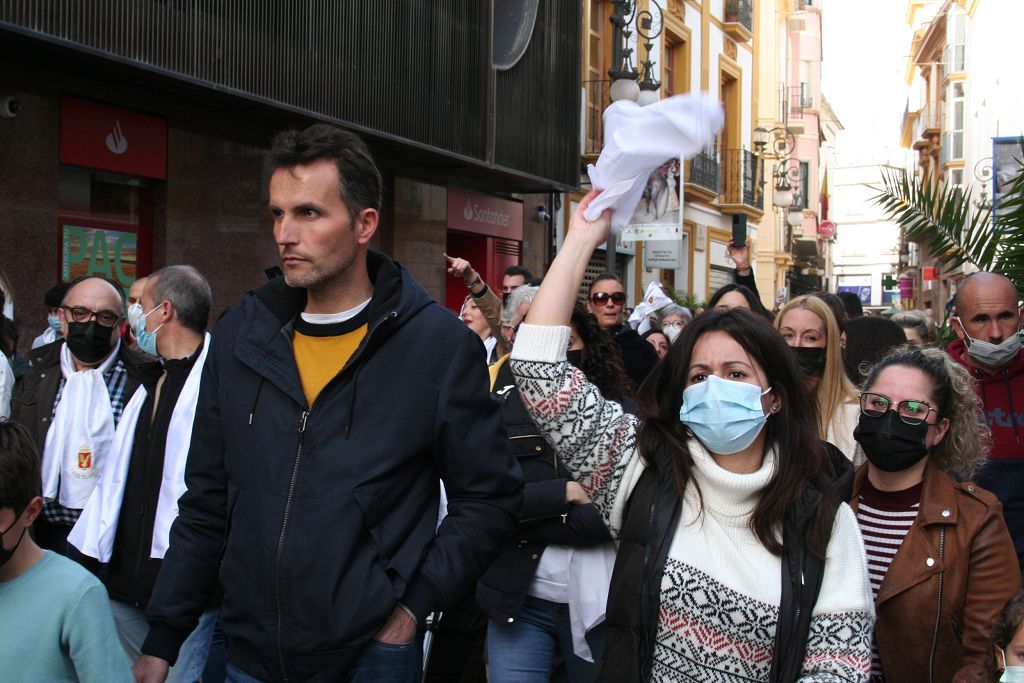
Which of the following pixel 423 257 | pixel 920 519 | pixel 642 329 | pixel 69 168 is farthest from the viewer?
pixel 423 257

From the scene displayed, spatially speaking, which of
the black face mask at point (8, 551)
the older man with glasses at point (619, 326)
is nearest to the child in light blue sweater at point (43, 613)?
the black face mask at point (8, 551)

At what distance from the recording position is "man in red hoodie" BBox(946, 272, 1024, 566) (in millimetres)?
4957

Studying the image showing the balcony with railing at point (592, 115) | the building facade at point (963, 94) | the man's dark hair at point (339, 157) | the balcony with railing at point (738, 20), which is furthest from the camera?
the building facade at point (963, 94)

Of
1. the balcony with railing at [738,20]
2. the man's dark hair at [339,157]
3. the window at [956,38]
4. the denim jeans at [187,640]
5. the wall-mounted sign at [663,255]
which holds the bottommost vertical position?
the denim jeans at [187,640]

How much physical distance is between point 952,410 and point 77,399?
11.7 feet

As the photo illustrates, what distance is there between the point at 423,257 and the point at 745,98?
18622 millimetres

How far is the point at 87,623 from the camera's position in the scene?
9.20 ft

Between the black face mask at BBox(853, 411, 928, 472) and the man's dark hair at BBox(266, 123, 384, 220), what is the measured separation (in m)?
1.86

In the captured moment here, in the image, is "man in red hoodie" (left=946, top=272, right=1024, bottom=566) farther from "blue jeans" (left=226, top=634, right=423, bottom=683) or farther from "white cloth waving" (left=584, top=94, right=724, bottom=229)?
"blue jeans" (left=226, top=634, right=423, bottom=683)

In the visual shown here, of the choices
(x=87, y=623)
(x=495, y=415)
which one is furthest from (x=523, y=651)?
(x=87, y=623)

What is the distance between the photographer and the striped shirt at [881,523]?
11.3ft

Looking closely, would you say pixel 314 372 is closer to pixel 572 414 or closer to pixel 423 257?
pixel 572 414

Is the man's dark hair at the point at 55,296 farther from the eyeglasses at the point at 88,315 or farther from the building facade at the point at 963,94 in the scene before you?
A: the building facade at the point at 963,94

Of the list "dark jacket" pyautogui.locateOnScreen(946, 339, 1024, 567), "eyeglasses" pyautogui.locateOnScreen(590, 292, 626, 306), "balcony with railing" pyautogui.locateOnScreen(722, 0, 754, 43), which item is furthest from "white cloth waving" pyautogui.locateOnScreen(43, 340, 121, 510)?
"balcony with railing" pyautogui.locateOnScreen(722, 0, 754, 43)
